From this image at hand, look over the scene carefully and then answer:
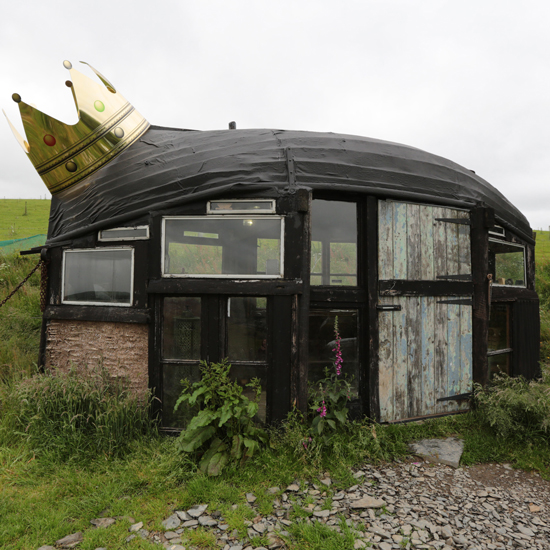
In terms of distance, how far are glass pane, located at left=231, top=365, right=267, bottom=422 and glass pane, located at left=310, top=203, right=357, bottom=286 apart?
131 centimetres

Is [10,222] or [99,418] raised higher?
[10,222]

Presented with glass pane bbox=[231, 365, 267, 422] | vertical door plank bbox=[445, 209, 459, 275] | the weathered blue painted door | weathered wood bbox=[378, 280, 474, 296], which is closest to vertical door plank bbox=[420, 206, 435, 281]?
the weathered blue painted door

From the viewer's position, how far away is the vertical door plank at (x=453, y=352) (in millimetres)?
4609

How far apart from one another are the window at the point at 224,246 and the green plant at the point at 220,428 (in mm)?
1180

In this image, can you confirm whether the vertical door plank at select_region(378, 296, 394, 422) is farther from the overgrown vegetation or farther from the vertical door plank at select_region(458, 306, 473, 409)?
the vertical door plank at select_region(458, 306, 473, 409)

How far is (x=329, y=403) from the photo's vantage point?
3908mm

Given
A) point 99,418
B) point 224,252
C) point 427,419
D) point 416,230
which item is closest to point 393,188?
point 416,230

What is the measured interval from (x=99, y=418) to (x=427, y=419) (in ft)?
13.1

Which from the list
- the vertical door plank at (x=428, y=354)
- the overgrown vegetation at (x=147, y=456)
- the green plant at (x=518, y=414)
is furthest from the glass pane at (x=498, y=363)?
the vertical door plank at (x=428, y=354)

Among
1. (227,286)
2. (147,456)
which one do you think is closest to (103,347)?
(147,456)

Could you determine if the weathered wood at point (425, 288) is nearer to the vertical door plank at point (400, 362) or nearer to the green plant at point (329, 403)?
the vertical door plank at point (400, 362)

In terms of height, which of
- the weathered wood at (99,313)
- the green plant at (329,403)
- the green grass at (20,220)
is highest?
the green grass at (20,220)

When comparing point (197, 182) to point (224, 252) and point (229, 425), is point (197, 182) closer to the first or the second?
point (224, 252)

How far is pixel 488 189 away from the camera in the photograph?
521 cm
